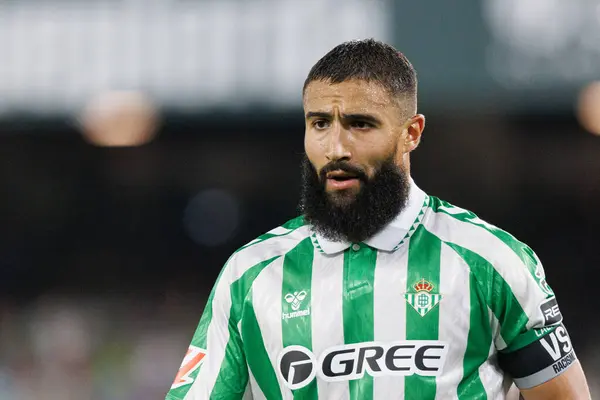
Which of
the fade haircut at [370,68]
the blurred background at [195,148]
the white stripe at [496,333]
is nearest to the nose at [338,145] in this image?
the fade haircut at [370,68]

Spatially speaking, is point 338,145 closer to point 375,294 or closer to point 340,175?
point 340,175

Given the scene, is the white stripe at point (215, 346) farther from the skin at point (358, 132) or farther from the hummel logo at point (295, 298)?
the skin at point (358, 132)

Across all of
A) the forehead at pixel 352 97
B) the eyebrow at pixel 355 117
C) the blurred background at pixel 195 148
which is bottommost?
the blurred background at pixel 195 148

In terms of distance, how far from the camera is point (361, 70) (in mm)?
1938

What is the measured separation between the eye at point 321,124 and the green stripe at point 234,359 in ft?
1.19

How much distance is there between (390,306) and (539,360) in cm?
33

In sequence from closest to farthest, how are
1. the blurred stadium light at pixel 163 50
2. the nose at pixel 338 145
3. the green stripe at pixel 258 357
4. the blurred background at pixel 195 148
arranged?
the nose at pixel 338 145 → the green stripe at pixel 258 357 → the blurred background at pixel 195 148 → the blurred stadium light at pixel 163 50

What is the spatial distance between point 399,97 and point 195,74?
6.09 m

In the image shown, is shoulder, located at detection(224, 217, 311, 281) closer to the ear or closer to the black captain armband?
the ear

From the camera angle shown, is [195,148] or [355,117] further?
[195,148]

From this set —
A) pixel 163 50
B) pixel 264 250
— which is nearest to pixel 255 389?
pixel 264 250

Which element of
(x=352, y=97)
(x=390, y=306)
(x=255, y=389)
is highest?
(x=352, y=97)

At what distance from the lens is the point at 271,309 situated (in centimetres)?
201

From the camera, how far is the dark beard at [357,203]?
77.0 inches
